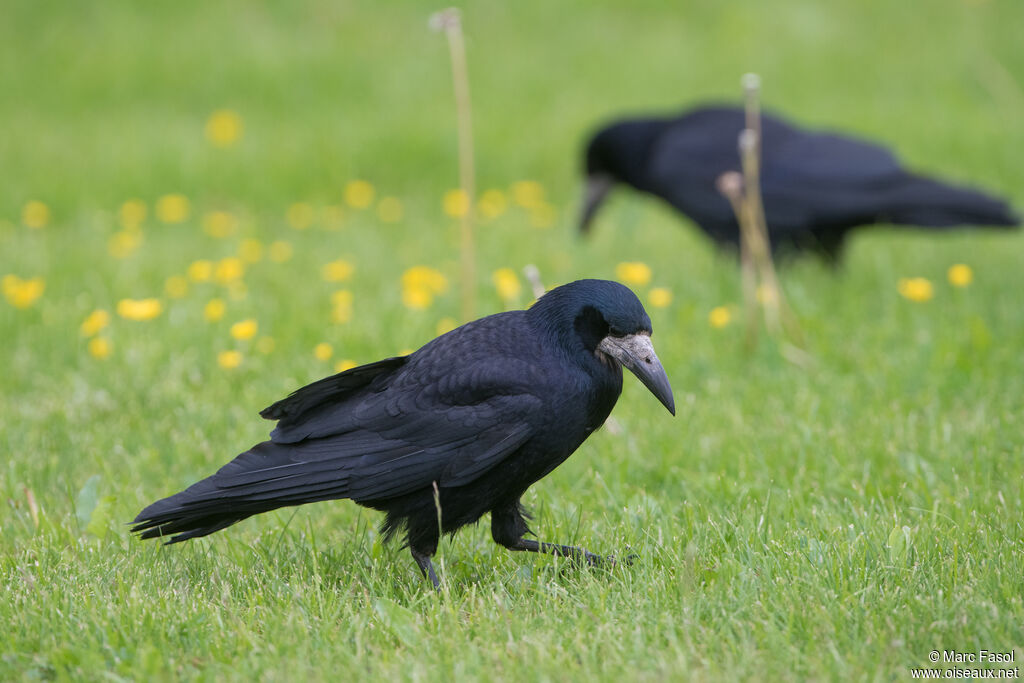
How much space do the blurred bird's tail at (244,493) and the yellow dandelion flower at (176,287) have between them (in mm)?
2750

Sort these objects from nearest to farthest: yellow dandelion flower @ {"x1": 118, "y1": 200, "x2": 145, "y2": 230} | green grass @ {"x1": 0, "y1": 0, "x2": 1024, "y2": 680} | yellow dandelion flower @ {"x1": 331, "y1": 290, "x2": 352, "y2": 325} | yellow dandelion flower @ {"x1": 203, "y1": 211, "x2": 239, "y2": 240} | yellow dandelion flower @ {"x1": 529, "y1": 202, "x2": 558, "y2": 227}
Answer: green grass @ {"x1": 0, "y1": 0, "x2": 1024, "y2": 680}
yellow dandelion flower @ {"x1": 331, "y1": 290, "x2": 352, "y2": 325}
yellow dandelion flower @ {"x1": 203, "y1": 211, "x2": 239, "y2": 240}
yellow dandelion flower @ {"x1": 118, "y1": 200, "x2": 145, "y2": 230}
yellow dandelion flower @ {"x1": 529, "y1": 202, "x2": 558, "y2": 227}

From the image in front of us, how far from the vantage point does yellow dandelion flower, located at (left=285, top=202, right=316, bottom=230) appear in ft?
23.2

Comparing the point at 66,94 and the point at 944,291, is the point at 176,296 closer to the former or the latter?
the point at 944,291

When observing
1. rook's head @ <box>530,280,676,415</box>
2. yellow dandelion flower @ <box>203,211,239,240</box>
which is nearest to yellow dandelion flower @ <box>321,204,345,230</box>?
yellow dandelion flower @ <box>203,211,239,240</box>

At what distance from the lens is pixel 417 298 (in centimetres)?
459

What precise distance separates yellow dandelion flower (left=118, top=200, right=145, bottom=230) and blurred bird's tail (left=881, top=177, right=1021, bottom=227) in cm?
456

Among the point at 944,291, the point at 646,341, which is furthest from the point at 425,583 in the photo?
the point at 944,291

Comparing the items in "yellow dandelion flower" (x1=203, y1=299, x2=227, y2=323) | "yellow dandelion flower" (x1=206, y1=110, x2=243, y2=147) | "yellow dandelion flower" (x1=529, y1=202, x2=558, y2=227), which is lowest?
"yellow dandelion flower" (x1=203, y1=299, x2=227, y2=323)

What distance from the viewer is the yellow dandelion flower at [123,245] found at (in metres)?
6.03

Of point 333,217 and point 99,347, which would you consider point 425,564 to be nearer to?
point 99,347

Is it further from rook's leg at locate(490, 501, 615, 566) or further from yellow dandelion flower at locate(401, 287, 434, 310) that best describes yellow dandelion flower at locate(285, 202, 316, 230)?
rook's leg at locate(490, 501, 615, 566)

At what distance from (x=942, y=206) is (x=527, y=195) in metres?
3.05

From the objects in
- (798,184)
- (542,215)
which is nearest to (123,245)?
(542,215)

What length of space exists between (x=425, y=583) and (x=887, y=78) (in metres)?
9.11
